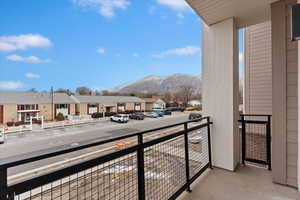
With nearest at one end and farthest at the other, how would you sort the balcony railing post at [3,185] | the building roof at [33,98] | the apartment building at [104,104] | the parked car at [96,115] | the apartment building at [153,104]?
the balcony railing post at [3,185] < the building roof at [33,98] < the parked car at [96,115] < the apartment building at [104,104] < the apartment building at [153,104]

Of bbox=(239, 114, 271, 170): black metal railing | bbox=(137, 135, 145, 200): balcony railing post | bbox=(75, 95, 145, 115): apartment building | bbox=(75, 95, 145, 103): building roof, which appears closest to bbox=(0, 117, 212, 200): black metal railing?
bbox=(137, 135, 145, 200): balcony railing post

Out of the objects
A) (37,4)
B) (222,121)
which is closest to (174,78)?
(37,4)

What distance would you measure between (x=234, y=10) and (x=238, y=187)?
7.51 ft

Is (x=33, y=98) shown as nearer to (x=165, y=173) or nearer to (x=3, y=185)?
(x=165, y=173)

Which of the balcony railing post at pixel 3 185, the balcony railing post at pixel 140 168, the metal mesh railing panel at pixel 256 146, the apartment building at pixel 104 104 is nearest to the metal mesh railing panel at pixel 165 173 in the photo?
the balcony railing post at pixel 140 168

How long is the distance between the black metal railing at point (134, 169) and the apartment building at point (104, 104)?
17.4 m

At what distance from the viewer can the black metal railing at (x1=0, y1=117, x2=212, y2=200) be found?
650mm

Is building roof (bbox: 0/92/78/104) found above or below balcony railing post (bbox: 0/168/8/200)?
above

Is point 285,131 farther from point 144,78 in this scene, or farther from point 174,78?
point 144,78

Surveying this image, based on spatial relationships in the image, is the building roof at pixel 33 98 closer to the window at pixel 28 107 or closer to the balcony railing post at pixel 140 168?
the window at pixel 28 107

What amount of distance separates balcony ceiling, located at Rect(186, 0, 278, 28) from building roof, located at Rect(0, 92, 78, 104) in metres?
17.6

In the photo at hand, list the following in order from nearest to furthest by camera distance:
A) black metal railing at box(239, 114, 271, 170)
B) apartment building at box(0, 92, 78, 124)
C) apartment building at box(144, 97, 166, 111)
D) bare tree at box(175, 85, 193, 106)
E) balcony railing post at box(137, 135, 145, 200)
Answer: balcony railing post at box(137, 135, 145, 200)
black metal railing at box(239, 114, 271, 170)
apartment building at box(0, 92, 78, 124)
apartment building at box(144, 97, 166, 111)
bare tree at box(175, 85, 193, 106)

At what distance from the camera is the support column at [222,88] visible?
2197mm

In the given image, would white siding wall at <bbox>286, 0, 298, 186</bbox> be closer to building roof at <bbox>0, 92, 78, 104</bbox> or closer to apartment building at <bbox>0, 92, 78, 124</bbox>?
apartment building at <bbox>0, 92, 78, 124</bbox>
